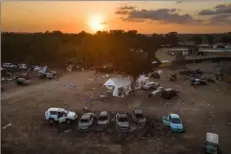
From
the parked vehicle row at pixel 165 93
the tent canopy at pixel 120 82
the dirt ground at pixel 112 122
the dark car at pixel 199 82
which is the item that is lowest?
the dirt ground at pixel 112 122

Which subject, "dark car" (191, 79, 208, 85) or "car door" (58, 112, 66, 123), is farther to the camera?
"dark car" (191, 79, 208, 85)

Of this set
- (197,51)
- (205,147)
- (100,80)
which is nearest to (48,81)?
(100,80)

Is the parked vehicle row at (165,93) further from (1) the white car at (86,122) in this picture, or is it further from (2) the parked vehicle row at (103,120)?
(1) the white car at (86,122)

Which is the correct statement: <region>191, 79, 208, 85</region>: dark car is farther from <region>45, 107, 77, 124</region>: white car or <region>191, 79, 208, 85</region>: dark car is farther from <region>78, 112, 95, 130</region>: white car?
<region>45, 107, 77, 124</region>: white car

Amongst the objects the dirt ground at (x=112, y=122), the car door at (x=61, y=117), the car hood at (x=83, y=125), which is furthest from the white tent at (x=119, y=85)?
the car hood at (x=83, y=125)

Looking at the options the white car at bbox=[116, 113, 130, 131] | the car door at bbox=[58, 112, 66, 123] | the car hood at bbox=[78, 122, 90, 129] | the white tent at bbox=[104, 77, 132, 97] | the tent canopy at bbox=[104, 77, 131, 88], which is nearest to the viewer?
the white car at bbox=[116, 113, 130, 131]

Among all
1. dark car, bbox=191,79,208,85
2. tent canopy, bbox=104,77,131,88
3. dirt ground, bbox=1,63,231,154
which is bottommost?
dirt ground, bbox=1,63,231,154

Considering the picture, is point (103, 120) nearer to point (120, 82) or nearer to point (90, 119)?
point (90, 119)

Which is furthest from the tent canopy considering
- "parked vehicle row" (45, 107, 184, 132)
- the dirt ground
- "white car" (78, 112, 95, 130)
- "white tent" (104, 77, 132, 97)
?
"white car" (78, 112, 95, 130)

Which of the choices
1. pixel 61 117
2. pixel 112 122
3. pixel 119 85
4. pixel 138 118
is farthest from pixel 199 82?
pixel 61 117

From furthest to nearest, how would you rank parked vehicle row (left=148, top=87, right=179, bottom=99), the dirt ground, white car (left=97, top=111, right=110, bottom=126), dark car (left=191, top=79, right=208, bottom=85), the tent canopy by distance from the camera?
dark car (left=191, top=79, right=208, bottom=85) < the tent canopy < parked vehicle row (left=148, top=87, right=179, bottom=99) < white car (left=97, top=111, right=110, bottom=126) < the dirt ground
